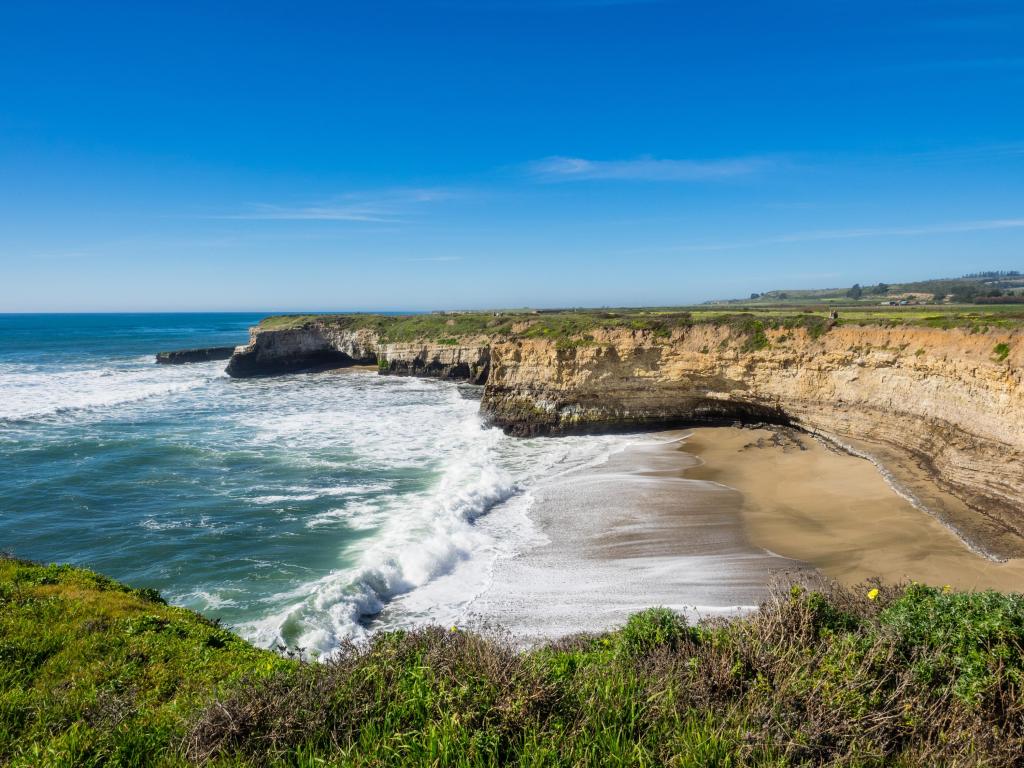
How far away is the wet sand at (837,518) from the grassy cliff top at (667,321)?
6.84 m

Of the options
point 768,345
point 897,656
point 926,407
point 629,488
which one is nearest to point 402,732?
point 897,656

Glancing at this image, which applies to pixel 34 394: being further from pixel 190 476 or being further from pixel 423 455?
pixel 423 455

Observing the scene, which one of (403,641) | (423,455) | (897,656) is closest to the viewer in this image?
(897,656)

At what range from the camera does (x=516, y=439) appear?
30.9 meters

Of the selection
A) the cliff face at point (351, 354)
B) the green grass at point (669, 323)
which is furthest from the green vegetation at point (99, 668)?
the cliff face at point (351, 354)

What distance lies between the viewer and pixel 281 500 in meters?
20.1

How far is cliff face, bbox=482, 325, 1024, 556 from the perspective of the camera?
17906 mm

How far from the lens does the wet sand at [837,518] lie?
13992 mm

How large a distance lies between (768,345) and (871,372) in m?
5.33

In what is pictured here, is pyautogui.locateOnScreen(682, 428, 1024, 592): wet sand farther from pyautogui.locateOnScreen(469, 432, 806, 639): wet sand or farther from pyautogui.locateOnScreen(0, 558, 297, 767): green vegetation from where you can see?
pyautogui.locateOnScreen(0, 558, 297, 767): green vegetation

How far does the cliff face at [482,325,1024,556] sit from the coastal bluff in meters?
0.05

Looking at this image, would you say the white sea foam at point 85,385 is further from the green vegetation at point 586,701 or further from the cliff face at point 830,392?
the green vegetation at point 586,701

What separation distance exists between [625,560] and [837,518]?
8166 millimetres

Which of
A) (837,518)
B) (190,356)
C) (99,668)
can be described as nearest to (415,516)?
(99,668)
